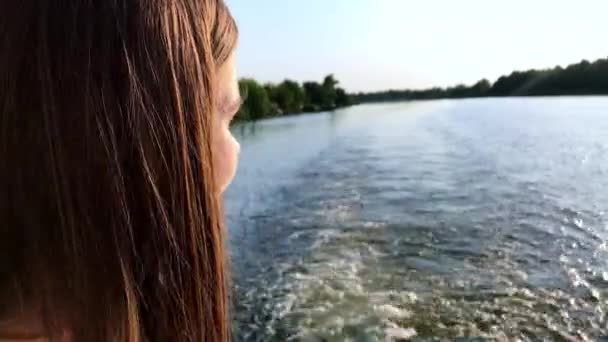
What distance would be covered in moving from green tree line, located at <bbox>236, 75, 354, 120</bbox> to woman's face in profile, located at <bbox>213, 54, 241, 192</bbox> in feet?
114

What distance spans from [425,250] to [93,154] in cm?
552

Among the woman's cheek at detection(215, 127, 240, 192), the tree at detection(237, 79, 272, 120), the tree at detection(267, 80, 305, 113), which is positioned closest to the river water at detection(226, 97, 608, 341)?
the woman's cheek at detection(215, 127, 240, 192)

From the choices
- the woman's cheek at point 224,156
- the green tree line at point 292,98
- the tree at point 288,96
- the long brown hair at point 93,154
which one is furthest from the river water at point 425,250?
the tree at point 288,96

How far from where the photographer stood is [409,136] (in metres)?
18.9

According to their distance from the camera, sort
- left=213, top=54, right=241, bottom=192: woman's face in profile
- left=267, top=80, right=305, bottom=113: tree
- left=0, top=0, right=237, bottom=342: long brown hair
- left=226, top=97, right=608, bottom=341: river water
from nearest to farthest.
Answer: left=0, top=0, right=237, bottom=342: long brown hair, left=213, top=54, right=241, bottom=192: woman's face in profile, left=226, top=97, right=608, bottom=341: river water, left=267, top=80, right=305, bottom=113: tree

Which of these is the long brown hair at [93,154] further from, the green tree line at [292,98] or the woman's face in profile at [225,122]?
→ the green tree line at [292,98]

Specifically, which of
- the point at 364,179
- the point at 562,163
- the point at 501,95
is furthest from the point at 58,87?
the point at 501,95

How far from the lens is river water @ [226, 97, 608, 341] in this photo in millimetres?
4305

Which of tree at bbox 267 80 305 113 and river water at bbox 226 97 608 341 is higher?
tree at bbox 267 80 305 113

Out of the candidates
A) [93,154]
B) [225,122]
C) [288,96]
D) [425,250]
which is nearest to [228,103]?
[225,122]

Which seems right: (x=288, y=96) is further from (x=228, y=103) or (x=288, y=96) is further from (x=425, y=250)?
(x=228, y=103)

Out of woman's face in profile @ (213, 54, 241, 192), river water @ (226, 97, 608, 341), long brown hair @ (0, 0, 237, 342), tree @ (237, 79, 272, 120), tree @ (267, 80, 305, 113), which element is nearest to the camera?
long brown hair @ (0, 0, 237, 342)

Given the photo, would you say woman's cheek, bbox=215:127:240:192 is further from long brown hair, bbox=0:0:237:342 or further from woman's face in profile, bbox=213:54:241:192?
A: long brown hair, bbox=0:0:237:342

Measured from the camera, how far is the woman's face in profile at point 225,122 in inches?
32.1
